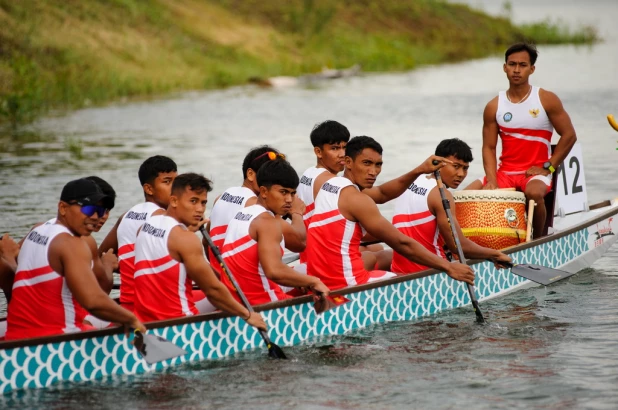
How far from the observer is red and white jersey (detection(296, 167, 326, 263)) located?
33.2ft

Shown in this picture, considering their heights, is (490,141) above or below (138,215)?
above

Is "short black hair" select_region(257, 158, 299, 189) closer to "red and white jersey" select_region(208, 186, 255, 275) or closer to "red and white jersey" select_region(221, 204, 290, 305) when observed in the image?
"red and white jersey" select_region(221, 204, 290, 305)

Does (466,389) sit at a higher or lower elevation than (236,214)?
lower

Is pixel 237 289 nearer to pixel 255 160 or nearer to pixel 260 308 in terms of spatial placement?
pixel 260 308

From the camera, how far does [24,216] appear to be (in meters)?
16.1

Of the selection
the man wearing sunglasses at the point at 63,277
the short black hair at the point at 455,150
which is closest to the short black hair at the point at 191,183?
the man wearing sunglasses at the point at 63,277

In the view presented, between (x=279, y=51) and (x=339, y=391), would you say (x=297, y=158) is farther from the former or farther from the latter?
(x=279, y=51)

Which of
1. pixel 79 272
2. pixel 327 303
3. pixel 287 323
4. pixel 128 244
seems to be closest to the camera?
pixel 79 272

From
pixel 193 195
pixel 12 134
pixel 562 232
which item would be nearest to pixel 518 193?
pixel 562 232

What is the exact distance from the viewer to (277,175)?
8.37 meters

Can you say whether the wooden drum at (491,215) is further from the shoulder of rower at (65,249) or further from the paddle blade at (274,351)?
the shoulder of rower at (65,249)

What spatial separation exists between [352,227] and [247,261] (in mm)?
954

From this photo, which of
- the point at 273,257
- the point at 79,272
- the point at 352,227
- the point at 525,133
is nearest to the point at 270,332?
the point at 273,257

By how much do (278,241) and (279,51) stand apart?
42908mm
